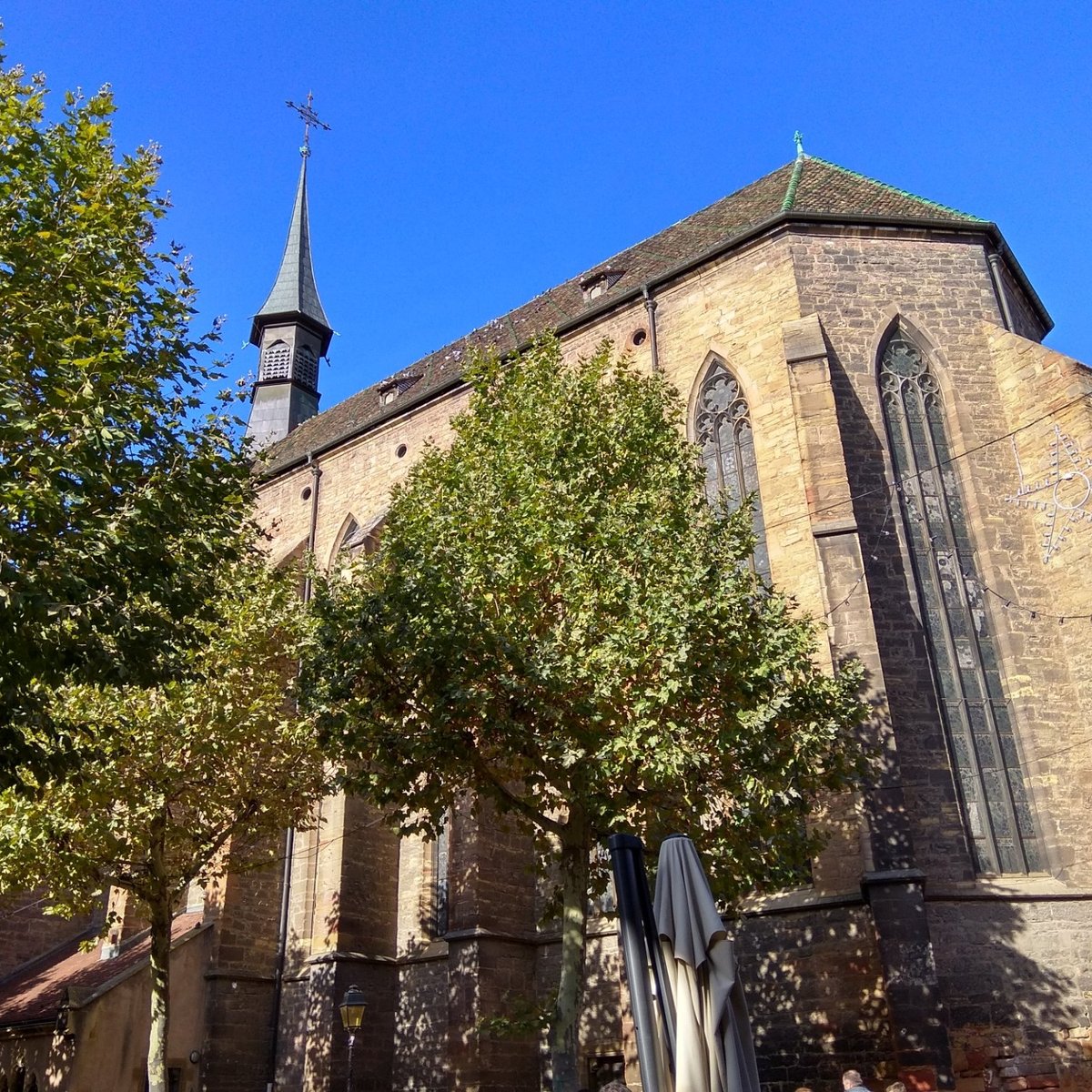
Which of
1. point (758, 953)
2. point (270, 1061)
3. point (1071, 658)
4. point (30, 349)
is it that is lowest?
point (270, 1061)

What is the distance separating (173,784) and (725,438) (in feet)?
32.5

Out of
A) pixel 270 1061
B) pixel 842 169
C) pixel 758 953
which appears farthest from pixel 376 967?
pixel 842 169

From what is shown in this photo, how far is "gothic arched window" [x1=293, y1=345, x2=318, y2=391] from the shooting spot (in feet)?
119

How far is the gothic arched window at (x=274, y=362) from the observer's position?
3600cm

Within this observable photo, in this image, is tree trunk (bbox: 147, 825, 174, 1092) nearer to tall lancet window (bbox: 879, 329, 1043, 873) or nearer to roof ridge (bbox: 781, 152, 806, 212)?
tall lancet window (bbox: 879, 329, 1043, 873)

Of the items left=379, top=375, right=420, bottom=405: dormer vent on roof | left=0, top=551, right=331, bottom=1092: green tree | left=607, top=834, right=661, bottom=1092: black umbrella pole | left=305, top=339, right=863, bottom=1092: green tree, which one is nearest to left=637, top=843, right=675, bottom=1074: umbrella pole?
left=607, top=834, right=661, bottom=1092: black umbrella pole

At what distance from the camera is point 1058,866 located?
13.0 metres

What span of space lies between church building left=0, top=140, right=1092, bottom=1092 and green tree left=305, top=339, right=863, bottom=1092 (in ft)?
7.48

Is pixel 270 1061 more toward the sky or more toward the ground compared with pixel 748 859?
more toward the ground

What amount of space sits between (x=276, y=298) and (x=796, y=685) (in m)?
31.2

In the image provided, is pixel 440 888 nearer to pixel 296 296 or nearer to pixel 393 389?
pixel 393 389

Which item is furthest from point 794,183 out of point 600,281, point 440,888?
point 440,888

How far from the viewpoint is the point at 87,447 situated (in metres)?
7.86

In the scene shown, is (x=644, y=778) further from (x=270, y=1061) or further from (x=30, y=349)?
(x=270, y=1061)
